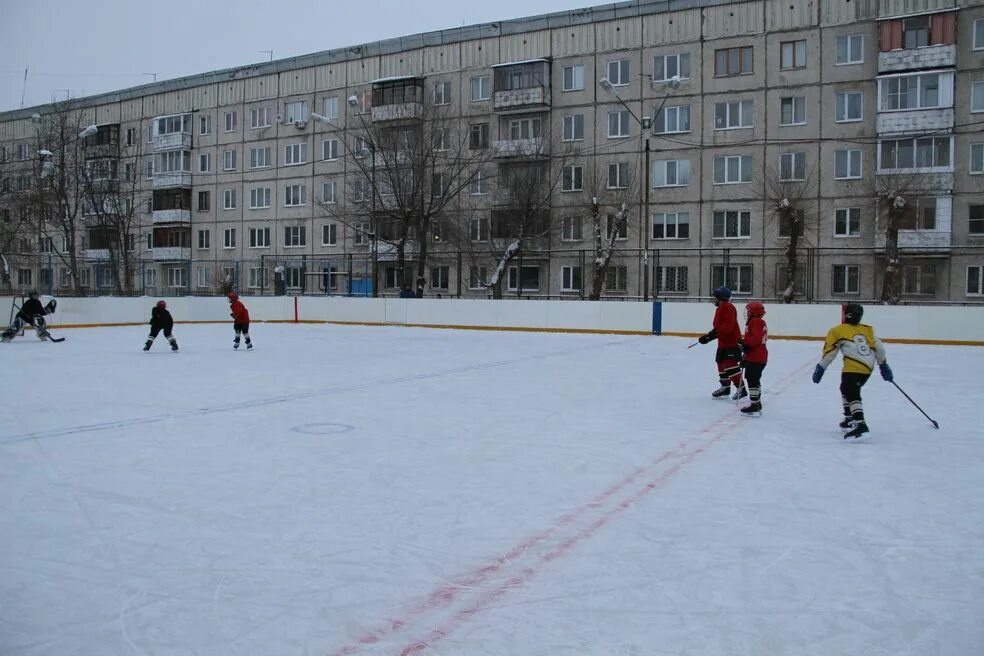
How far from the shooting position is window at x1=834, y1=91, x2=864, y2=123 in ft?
118

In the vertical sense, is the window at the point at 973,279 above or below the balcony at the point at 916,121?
below

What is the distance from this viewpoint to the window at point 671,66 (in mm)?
39125

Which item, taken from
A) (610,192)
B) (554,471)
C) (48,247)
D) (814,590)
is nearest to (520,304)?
(610,192)

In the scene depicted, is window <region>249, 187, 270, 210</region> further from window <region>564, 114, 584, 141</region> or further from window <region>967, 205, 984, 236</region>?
window <region>967, 205, 984, 236</region>

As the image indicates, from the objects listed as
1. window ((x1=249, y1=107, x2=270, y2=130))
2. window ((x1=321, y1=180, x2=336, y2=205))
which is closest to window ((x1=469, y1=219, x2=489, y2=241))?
window ((x1=321, y1=180, x2=336, y2=205))

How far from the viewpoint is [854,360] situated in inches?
316

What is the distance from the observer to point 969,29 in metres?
34.1

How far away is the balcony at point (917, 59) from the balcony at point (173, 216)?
133ft

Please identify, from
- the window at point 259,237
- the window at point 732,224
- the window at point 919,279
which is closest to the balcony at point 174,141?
the window at point 259,237

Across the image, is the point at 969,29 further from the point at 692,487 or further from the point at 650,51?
the point at 692,487

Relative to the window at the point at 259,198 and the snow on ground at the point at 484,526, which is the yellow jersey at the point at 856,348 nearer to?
the snow on ground at the point at 484,526

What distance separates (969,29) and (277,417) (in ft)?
116

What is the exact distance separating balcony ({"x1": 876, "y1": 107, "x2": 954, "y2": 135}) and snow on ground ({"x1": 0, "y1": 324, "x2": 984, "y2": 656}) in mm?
27514

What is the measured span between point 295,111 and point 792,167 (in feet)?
94.4
